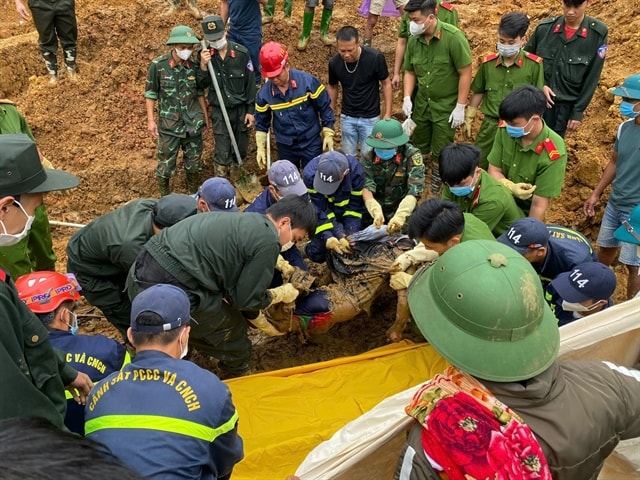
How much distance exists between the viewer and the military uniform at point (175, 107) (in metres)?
5.01

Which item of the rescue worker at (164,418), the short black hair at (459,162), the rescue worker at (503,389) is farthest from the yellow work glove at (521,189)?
the rescue worker at (164,418)

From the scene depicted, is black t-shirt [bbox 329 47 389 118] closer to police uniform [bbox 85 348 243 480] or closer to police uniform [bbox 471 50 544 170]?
police uniform [bbox 471 50 544 170]

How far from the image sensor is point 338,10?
7344 millimetres

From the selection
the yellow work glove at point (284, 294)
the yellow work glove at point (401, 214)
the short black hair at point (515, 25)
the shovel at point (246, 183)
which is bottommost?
the shovel at point (246, 183)

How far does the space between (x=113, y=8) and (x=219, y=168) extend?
9.97ft

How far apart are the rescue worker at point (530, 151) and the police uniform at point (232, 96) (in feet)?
8.70

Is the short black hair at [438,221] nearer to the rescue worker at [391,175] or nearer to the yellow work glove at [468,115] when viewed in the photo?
the rescue worker at [391,175]

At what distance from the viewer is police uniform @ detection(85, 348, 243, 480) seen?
1728 mm

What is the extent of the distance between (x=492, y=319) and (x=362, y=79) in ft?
12.9

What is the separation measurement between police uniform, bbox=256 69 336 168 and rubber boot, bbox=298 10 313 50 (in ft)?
6.08

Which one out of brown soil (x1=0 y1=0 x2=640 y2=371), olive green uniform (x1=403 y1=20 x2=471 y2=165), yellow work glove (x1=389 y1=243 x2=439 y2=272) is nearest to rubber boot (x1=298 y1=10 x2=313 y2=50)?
brown soil (x1=0 y1=0 x2=640 y2=371)

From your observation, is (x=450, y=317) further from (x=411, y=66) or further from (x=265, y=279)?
(x=411, y=66)

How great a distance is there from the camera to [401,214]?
3.88m

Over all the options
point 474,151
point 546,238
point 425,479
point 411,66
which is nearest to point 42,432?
point 425,479
